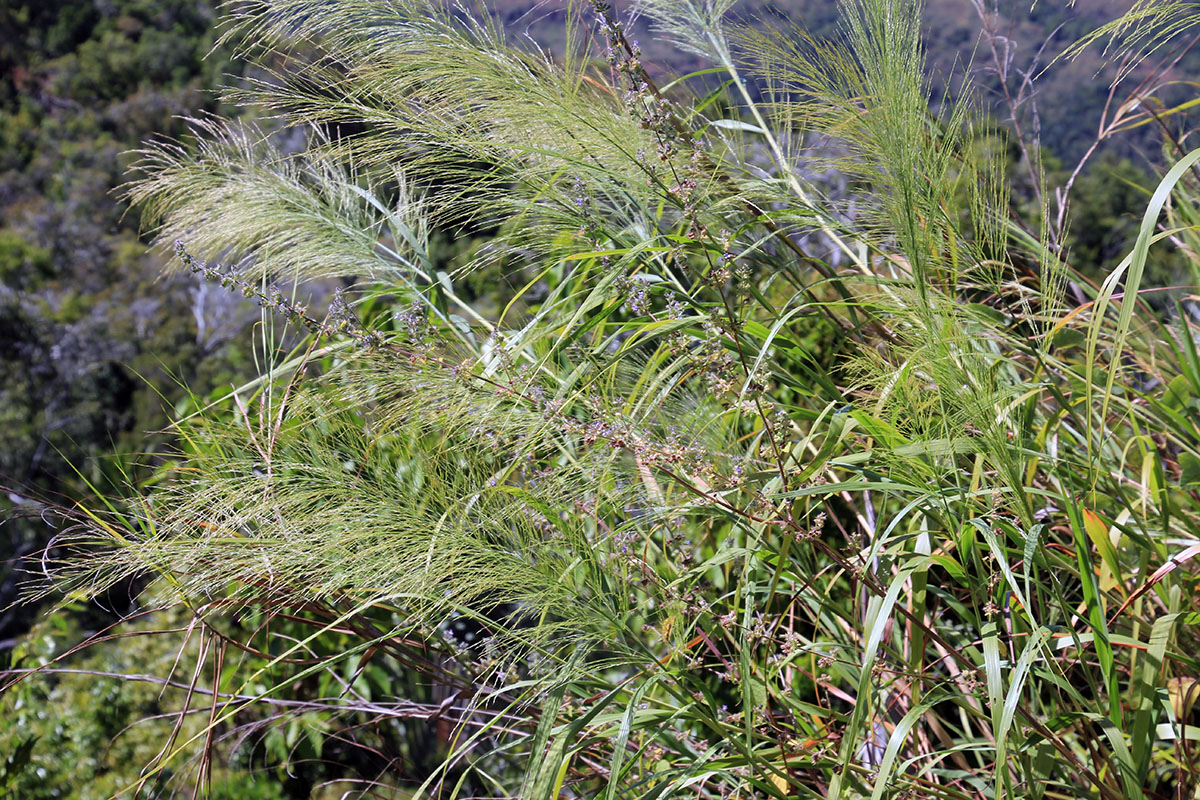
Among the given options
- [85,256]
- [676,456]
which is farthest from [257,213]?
[85,256]

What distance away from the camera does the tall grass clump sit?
752 millimetres

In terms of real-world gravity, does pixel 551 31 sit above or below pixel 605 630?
above

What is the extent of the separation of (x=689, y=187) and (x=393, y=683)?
4.81 ft

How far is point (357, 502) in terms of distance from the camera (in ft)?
2.61

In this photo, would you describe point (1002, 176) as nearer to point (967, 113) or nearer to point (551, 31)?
point (967, 113)

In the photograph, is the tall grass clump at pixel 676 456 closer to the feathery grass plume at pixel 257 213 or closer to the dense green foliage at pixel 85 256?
the feathery grass plume at pixel 257 213

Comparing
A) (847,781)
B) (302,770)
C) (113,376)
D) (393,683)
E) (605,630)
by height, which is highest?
(605,630)

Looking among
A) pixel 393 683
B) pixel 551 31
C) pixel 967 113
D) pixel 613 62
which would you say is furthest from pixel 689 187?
pixel 393 683

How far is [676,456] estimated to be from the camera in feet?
2.58

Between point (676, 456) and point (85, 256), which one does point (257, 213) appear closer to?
point (676, 456)

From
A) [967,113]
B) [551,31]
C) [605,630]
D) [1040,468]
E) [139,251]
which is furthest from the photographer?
[139,251]

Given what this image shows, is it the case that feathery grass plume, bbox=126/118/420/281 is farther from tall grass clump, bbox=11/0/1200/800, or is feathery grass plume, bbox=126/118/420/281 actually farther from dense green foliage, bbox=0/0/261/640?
dense green foliage, bbox=0/0/261/640

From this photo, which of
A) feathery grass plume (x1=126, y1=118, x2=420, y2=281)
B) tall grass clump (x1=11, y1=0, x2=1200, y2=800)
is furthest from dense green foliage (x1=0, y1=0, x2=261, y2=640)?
tall grass clump (x1=11, y1=0, x2=1200, y2=800)

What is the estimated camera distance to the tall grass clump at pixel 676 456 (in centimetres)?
75
